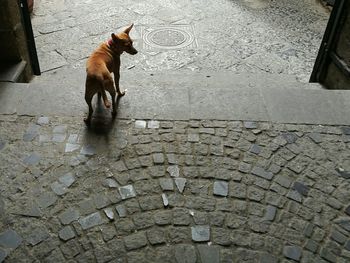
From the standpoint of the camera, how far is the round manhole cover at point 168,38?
4.73 meters

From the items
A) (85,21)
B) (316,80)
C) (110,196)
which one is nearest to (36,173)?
(110,196)

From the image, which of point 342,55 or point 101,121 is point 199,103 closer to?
point 101,121

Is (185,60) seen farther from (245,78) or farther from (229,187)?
(229,187)

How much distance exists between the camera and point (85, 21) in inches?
204

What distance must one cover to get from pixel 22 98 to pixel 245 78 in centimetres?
226

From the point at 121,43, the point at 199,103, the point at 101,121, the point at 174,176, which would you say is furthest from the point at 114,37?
the point at 174,176

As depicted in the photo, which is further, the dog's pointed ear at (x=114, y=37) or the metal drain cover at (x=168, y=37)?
the metal drain cover at (x=168, y=37)

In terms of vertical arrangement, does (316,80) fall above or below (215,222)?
below

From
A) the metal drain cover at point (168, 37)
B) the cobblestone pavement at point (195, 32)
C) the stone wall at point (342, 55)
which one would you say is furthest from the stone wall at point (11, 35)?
the stone wall at point (342, 55)

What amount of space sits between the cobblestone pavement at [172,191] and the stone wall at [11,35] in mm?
870

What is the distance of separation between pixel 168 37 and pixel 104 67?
245 cm

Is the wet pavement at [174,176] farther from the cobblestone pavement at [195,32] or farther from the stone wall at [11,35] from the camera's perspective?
the cobblestone pavement at [195,32]

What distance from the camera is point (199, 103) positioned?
3.01 meters

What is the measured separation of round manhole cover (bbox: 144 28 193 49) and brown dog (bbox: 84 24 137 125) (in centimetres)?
195
